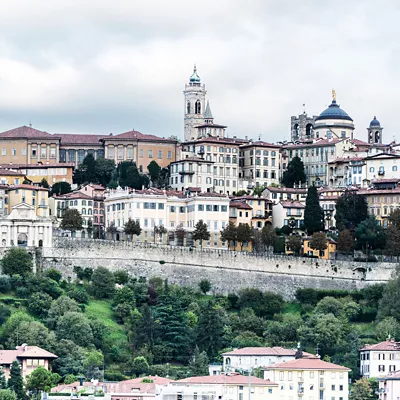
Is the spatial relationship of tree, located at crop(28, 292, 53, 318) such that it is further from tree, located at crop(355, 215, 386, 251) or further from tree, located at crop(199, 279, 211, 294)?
tree, located at crop(355, 215, 386, 251)

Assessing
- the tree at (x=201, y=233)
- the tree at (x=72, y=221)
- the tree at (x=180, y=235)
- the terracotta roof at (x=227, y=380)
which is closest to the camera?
the terracotta roof at (x=227, y=380)

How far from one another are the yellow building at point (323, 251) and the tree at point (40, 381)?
Answer: 2742 cm

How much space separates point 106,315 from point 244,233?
1464cm

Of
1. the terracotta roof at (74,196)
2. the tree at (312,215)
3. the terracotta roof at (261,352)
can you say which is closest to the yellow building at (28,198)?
the terracotta roof at (74,196)

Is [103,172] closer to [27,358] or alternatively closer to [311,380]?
[27,358]

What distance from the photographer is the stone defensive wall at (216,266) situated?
310 feet

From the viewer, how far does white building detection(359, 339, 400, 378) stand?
82.1m

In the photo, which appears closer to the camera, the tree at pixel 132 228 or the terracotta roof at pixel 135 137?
the tree at pixel 132 228

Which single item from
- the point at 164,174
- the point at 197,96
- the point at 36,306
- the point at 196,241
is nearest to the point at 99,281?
the point at 36,306

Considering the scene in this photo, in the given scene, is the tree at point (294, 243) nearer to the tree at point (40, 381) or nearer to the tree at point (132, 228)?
the tree at point (132, 228)

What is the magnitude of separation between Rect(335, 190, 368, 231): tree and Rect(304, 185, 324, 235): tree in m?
1.06

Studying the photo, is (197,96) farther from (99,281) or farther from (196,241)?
(99,281)

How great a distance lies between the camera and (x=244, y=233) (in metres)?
101

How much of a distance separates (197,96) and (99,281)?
38.8m
